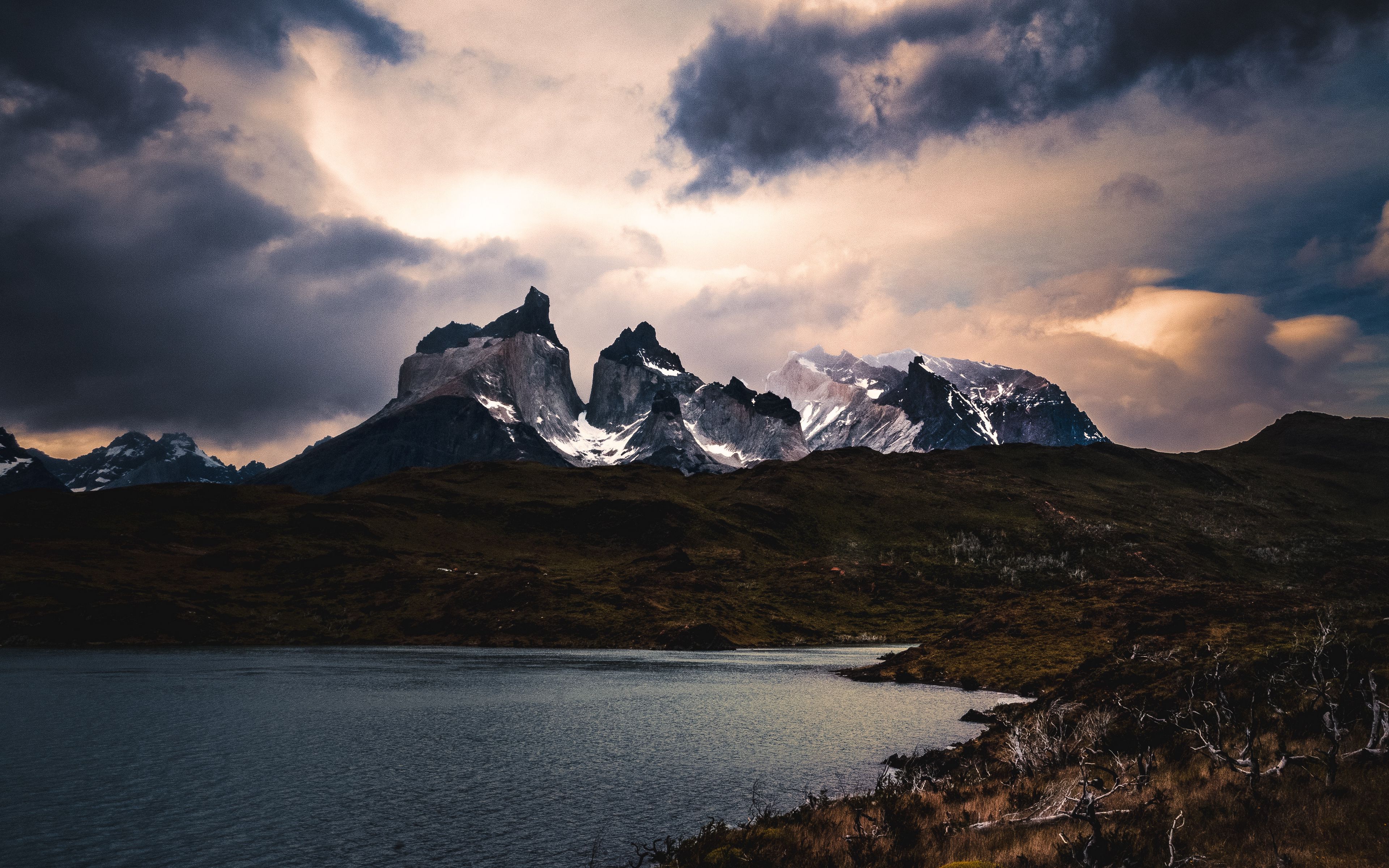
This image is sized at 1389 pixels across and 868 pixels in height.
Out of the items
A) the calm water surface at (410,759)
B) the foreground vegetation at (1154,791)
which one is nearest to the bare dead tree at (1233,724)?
the foreground vegetation at (1154,791)

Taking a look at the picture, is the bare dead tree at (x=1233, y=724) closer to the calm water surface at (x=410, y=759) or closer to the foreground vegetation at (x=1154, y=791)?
the foreground vegetation at (x=1154, y=791)

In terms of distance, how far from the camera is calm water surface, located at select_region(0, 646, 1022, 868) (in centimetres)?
3253

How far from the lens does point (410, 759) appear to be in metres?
50.7

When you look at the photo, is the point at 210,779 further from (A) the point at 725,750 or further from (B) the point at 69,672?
(B) the point at 69,672

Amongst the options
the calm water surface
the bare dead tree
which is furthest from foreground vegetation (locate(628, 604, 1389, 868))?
the calm water surface

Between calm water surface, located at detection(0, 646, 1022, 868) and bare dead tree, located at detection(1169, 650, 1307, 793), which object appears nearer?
bare dead tree, located at detection(1169, 650, 1307, 793)

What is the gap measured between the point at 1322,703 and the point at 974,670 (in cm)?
6842

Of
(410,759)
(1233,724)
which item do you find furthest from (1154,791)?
(410,759)

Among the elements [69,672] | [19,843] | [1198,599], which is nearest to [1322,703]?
[19,843]

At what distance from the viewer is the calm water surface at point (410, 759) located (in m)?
32.5

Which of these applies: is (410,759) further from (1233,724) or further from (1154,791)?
(1233,724)

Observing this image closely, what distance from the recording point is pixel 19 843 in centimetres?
3156

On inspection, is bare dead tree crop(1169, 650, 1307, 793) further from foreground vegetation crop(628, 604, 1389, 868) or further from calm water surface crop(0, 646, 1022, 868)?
calm water surface crop(0, 646, 1022, 868)

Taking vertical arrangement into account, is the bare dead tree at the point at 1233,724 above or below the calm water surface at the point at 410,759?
above
